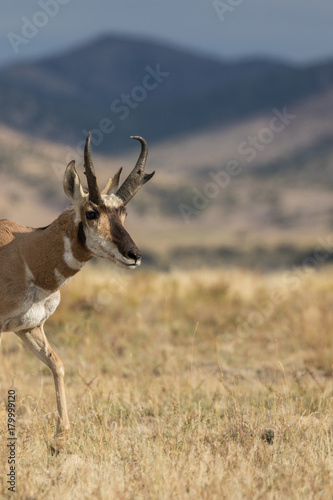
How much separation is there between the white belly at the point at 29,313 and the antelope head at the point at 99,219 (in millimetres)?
671

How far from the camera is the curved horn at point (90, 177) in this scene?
565 centimetres

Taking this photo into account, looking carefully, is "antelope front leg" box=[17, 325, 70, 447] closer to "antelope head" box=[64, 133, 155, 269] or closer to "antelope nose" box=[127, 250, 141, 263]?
"antelope head" box=[64, 133, 155, 269]

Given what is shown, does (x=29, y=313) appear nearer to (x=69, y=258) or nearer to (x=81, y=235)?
(x=69, y=258)

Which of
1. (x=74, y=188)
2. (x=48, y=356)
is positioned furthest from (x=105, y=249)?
(x=48, y=356)

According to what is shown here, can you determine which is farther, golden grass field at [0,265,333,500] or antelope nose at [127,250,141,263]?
antelope nose at [127,250,141,263]

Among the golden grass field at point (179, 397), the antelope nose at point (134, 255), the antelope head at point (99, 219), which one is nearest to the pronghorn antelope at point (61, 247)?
the antelope head at point (99, 219)

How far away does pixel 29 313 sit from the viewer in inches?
243

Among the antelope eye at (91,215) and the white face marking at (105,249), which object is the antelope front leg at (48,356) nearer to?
the white face marking at (105,249)

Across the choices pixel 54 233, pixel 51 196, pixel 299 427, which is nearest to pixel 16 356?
pixel 54 233

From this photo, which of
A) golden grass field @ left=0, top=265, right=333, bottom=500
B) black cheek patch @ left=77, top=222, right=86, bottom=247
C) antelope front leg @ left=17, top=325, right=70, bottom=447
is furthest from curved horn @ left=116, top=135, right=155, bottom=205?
golden grass field @ left=0, top=265, right=333, bottom=500

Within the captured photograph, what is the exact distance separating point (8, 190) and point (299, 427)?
132469 millimetres

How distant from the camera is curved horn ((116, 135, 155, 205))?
Answer: 20.2 ft

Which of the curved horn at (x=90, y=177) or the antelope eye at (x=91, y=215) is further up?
the curved horn at (x=90, y=177)

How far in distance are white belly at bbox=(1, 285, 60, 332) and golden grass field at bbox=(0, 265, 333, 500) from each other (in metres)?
0.97
